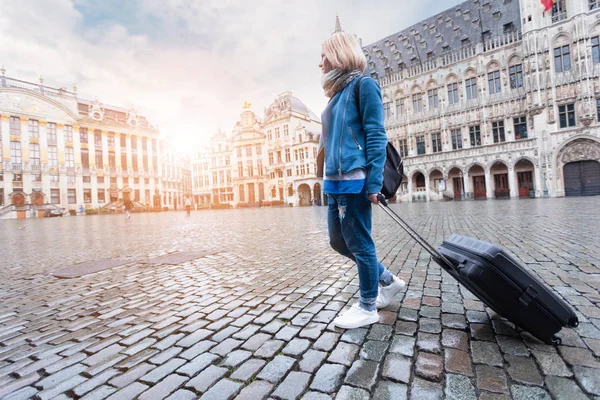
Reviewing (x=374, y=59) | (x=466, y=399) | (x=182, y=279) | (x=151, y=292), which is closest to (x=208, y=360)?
(x=466, y=399)

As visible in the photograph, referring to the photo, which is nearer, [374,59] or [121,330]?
[121,330]

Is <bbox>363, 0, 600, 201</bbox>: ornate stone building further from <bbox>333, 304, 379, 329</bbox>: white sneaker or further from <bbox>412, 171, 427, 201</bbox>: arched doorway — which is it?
<bbox>333, 304, 379, 329</bbox>: white sneaker

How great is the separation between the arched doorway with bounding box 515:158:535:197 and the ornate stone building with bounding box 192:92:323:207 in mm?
22978

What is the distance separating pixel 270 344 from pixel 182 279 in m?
2.30

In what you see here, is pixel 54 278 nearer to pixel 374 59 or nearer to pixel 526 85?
pixel 526 85

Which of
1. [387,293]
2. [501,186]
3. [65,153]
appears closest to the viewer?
[387,293]

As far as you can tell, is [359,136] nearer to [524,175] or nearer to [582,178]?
[582,178]

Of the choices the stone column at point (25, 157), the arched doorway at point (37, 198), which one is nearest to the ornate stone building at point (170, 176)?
the arched doorway at point (37, 198)

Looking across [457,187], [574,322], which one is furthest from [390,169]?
[457,187]

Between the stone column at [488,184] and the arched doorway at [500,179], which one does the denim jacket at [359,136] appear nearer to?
the stone column at [488,184]

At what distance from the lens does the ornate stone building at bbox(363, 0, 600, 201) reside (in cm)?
2469

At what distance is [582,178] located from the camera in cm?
2486

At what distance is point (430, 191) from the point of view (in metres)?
32.7

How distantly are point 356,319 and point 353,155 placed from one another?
1203 millimetres
